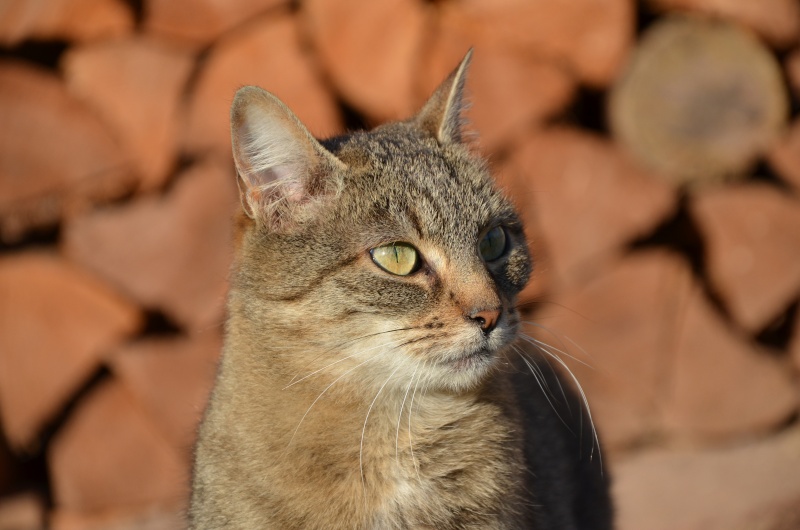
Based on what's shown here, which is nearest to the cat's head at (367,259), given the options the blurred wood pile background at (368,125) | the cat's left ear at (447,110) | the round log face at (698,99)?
the cat's left ear at (447,110)

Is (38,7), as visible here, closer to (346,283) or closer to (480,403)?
(346,283)

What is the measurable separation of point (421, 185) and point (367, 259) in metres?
0.21

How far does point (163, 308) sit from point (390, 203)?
1.72 m

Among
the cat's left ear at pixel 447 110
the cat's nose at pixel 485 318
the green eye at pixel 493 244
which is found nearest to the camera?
the cat's nose at pixel 485 318

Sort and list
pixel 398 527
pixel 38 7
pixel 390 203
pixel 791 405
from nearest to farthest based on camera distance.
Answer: pixel 398 527, pixel 390 203, pixel 38 7, pixel 791 405

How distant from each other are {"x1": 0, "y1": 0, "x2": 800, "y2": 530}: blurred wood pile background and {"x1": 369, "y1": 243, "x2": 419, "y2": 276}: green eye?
137cm

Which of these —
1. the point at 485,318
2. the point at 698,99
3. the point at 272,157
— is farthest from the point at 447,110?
the point at 698,99

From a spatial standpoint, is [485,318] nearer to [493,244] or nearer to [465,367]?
[465,367]

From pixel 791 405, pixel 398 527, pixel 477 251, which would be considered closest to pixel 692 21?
pixel 791 405

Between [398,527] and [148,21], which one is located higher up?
[148,21]

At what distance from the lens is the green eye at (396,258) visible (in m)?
1.83

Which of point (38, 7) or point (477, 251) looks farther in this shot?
point (38, 7)

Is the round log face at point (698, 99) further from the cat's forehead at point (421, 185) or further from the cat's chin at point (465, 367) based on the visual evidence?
the cat's chin at point (465, 367)

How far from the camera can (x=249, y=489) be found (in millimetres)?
1826
